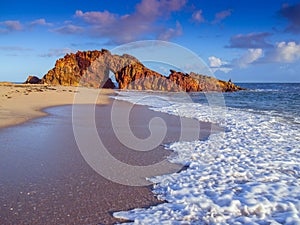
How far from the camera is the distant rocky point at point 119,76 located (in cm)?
6051

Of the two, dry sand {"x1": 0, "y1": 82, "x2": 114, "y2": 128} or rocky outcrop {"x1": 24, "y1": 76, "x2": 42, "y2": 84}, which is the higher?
rocky outcrop {"x1": 24, "y1": 76, "x2": 42, "y2": 84}

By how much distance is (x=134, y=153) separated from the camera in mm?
6715

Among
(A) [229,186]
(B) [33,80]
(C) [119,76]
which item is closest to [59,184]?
(A) [229,186]

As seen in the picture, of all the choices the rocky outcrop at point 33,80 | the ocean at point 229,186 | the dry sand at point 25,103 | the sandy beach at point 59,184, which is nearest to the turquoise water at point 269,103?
the ocean at point 229,186

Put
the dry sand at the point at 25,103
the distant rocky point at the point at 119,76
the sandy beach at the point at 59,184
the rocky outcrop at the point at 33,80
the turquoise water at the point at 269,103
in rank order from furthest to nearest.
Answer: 1. the rocky outcrop at the point at 33,80
2. the distant rocky point at the point at 119,76
3. the turquoise water at the point at 269,103
4. the dry sand at the point at 25,103
5. the sandy beach at the point at 59,184

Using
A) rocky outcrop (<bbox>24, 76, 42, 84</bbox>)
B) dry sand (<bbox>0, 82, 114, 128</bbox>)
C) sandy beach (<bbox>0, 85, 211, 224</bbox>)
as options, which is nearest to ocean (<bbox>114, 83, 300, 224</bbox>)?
sandy beach (<bbox>0, 85, 211, 224</bbox>)

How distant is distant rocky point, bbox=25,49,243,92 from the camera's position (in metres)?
60.5

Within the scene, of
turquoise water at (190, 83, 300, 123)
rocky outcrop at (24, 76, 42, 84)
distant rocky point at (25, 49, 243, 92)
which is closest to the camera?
turquoise water at (190, 83, 300, 123)

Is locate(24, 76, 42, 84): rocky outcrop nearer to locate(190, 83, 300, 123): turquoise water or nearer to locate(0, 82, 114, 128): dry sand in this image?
locate(0, 82, 114, 128): dry sand

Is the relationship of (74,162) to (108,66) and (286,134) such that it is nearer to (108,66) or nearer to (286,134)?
(286,134)

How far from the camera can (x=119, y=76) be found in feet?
209

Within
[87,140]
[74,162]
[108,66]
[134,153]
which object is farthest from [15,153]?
[108,66]

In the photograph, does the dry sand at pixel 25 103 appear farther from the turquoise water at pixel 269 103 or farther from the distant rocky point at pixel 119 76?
the distant rocky point at pixel 119 76

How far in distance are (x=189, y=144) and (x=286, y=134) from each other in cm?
424
